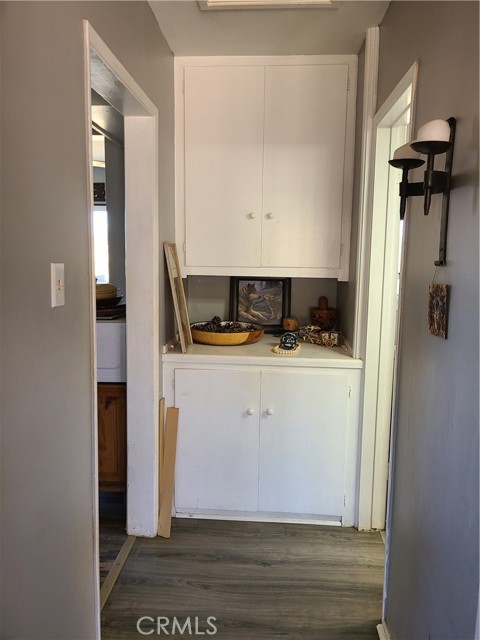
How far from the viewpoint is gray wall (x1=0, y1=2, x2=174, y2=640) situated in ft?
3.05

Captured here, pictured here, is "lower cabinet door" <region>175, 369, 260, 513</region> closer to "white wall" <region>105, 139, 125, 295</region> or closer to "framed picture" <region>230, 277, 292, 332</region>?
"framed picture" <region>230, 277, 292, 332</region>

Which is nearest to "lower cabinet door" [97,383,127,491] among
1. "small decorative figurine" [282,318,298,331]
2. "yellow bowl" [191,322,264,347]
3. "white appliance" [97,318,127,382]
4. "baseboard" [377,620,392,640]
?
"white appliance" [97,318,127,382]

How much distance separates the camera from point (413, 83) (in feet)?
4.57

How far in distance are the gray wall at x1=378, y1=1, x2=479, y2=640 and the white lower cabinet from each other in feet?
2.18

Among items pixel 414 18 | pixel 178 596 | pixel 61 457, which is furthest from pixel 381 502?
pixel 414 18

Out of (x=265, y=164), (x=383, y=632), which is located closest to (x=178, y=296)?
(x=265, y=164)

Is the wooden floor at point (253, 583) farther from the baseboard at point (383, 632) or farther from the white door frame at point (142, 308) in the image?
the white door frame at point (142, 308)

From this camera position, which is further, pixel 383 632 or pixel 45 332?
pixel 383 632

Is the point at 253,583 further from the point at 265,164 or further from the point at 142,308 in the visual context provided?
the point at 265,164

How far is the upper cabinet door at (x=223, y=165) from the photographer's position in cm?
226

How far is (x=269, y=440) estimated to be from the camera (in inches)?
87.7

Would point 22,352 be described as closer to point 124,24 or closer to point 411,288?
point 411,288

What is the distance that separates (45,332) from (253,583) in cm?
146
